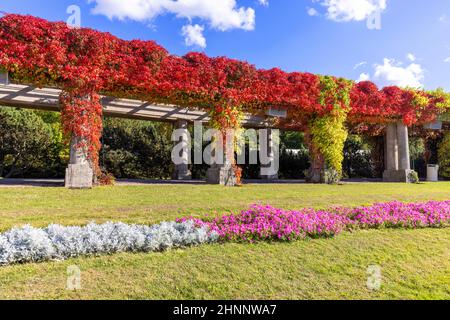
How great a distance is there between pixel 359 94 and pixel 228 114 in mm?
7032

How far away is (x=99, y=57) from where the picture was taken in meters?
10.4

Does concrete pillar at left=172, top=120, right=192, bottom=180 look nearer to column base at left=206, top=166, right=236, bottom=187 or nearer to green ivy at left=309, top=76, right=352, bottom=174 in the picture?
column base at left=206, top=166, right=236, bottom=187

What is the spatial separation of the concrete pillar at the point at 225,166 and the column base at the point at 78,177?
4.70 meters

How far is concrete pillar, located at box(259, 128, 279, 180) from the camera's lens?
66.2 feet

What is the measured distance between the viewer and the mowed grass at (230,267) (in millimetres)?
3865

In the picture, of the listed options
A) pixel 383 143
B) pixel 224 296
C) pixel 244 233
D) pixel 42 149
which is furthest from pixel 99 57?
pixel 383 143

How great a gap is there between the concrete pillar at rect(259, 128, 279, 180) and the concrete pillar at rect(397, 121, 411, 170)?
6.99 metres

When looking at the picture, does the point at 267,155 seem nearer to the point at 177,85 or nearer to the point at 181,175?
the point at 181,175

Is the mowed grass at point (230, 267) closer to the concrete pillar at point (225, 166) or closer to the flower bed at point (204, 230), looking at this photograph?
the flower bed at point (204, 230)

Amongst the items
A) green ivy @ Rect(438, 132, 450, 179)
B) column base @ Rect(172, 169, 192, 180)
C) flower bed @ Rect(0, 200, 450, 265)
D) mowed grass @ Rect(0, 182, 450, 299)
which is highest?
green ivy @ Rect(438, 132, 450, 179)

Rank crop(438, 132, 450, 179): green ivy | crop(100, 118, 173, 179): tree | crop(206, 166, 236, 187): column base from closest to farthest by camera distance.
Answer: crop(206, 166, 236, 187): column base
crop(100, 118, 173, 179): tree
crop(438, 132, 450, 179): green ivy

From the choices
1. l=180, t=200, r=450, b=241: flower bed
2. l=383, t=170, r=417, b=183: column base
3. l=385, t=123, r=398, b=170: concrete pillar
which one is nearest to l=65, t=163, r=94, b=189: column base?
l=180, t=200, r=450, b=241: flower bed

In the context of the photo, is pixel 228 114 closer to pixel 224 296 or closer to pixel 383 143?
pixel 224 296

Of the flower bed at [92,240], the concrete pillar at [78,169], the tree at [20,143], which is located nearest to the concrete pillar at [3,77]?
the concrete pillar at [78,169]
